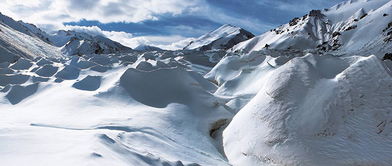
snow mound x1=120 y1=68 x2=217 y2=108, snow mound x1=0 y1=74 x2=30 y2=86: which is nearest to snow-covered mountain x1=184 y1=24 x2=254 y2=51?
snow mound x1=0 y1=74 x2=30 y2=86

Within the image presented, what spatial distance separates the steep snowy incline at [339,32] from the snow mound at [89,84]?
48518mm

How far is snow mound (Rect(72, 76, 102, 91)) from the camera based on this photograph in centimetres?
1264

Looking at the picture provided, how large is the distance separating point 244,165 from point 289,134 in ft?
3.37

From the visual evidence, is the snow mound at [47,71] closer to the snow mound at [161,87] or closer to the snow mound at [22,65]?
the snow mound at [22,65]

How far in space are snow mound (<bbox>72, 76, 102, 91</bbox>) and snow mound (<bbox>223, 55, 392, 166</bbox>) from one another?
6100mm

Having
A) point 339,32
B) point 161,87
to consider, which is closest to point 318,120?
point 161,87

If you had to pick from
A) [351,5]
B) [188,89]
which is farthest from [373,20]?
[188,89]

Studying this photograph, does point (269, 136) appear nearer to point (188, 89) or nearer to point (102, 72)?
point (188, 89)

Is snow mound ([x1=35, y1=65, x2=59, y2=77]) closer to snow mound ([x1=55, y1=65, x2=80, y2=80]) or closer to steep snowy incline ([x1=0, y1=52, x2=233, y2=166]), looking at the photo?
snow mound ([x1=55, y1=65, x2=80, y2=80])

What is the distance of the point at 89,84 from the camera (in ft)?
42.7

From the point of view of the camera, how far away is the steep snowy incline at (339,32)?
221ft

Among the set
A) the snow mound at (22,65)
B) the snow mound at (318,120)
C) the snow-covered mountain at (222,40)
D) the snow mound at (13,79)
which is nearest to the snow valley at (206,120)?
the snow mound at (318,120)

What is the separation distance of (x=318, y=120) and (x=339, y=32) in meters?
84.9

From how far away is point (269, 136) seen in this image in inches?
278
